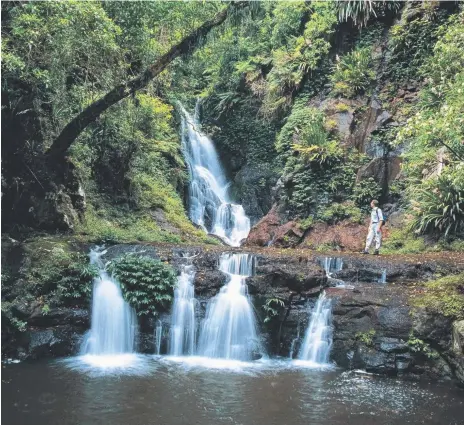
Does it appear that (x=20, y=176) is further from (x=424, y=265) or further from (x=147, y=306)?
(x=424, y=265)

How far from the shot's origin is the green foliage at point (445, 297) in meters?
8.89

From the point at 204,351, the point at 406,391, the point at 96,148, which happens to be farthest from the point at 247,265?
the point at 96,148

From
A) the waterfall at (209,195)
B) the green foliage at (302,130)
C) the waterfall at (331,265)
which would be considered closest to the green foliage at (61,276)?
the waterfall at (331,265)

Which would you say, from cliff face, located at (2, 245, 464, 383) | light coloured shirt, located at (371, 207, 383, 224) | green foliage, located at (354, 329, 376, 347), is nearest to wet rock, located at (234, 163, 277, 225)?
light coloured shirt, located at (371, 207, 383, 224)

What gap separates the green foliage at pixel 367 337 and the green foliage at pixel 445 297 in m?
1.12

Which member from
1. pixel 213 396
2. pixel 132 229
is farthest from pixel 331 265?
pixel 132 229

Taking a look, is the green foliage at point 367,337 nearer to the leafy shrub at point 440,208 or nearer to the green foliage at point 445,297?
the green foliage at point 445,297

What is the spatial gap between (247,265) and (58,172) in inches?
262

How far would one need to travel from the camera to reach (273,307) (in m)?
10.3

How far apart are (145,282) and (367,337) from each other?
16.7ft

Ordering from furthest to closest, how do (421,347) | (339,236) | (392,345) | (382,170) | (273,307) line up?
(382,170) → (339,236) → (273,307) → (392,345) → (421,347)

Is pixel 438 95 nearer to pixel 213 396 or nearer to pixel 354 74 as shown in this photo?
Result: pixel 354 74

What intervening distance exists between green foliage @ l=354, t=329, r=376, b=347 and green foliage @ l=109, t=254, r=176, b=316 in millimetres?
4270

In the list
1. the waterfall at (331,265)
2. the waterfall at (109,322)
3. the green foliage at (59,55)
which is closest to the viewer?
the green foliage at (59,55)
